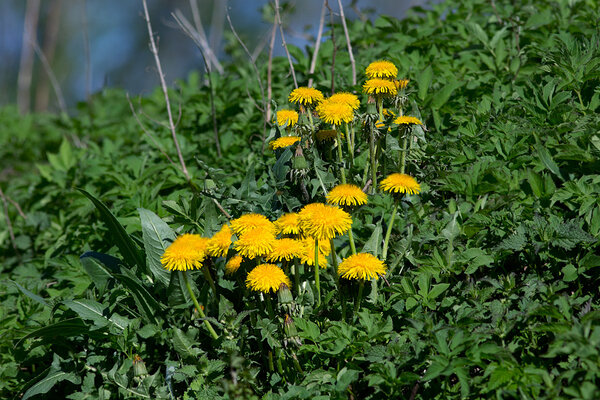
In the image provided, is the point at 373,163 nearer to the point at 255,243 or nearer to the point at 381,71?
the point at 381,71

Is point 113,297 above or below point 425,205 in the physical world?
below

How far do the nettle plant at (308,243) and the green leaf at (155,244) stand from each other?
5.8 inches

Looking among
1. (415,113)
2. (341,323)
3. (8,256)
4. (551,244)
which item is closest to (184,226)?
(341,323)

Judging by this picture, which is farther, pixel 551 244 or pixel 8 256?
pixel 8 256

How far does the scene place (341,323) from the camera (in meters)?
1.97

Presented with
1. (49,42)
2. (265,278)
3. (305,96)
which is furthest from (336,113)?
(49,42)

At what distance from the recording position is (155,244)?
93.6 inches

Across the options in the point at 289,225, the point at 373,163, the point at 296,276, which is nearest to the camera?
the point at 289,225

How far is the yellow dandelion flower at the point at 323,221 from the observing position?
1.88m

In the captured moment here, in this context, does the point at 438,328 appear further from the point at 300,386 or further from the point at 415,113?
the point at 415,113

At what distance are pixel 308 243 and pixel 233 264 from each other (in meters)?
0.29

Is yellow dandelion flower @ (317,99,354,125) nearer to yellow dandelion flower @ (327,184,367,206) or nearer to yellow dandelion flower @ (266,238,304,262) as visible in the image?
yellow dandelion flower @ (327,184,367,206)

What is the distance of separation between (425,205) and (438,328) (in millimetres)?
787

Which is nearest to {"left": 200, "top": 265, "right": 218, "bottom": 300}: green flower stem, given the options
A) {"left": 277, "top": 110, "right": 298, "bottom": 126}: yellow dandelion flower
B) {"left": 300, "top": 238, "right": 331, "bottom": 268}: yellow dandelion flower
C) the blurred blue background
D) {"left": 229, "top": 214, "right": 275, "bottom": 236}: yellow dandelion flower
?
{"left": 229, "top": 214, "right": 275, "bottom": 236}: yellow dandelion flower
